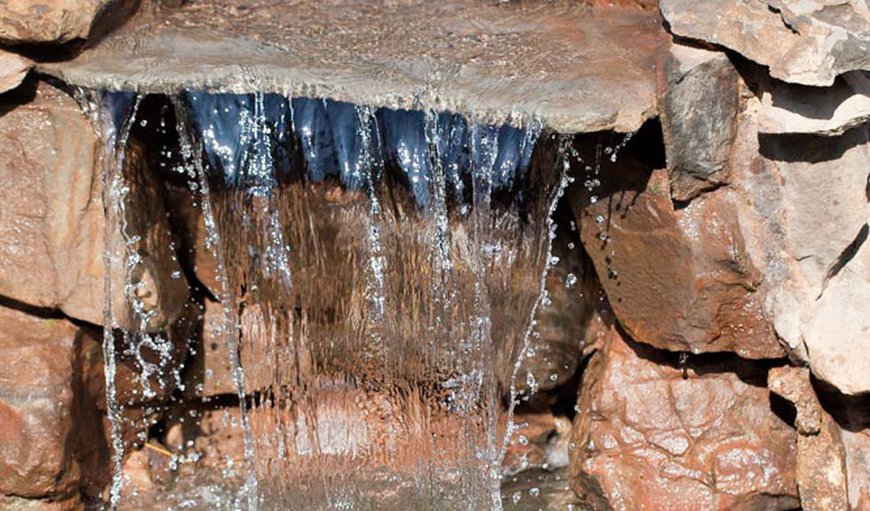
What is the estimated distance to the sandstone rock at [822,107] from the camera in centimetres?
357

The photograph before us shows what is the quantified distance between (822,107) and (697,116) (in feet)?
1.10

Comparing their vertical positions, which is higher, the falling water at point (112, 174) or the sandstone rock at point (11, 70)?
the sandstone rock at point (11, 70)

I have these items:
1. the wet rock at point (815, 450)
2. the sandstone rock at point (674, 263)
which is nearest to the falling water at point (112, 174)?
the sandstone rock at point (674, 263)

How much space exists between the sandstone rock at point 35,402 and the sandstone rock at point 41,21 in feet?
2.76

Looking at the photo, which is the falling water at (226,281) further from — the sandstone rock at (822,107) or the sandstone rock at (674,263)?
the sandstone rock at (822,107)

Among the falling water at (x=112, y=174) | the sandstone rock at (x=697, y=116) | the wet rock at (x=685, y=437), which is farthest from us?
the wet rock at (x=685, y=437)

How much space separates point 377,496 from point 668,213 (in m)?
1.34

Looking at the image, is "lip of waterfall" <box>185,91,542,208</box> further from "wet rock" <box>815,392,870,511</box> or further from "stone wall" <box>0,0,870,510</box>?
"wet rock" <box>815,392,870,511</box>

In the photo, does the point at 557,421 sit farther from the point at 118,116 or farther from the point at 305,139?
the point at 118,116

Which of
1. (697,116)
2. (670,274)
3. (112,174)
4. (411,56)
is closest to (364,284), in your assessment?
(411,56)

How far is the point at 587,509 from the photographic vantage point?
4.27 m

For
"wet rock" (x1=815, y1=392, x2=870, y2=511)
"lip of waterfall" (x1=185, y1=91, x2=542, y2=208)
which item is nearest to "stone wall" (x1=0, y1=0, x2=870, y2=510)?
"wet rock" (x1=815, y1=392, x2=870, y2=511)

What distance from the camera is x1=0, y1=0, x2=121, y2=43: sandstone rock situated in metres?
3.66

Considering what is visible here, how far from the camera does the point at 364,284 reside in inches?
162
